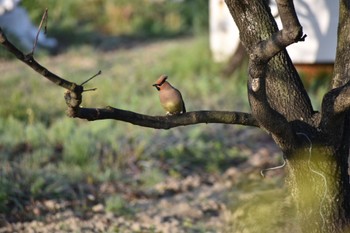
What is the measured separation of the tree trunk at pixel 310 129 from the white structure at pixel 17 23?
8134 mm

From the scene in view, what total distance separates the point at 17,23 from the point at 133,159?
6.05m

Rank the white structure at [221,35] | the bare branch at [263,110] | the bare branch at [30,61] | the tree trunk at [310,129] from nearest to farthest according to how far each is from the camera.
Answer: the bare branch at [30,61], the bare branch at [263,110], the tree trunk at [310,129], the white structure at [221,35]

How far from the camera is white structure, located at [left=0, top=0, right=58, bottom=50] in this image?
11.5 meters

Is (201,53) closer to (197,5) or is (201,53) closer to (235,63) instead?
(235,63)

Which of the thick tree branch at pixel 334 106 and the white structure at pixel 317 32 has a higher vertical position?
the white structure at pixel 317 32

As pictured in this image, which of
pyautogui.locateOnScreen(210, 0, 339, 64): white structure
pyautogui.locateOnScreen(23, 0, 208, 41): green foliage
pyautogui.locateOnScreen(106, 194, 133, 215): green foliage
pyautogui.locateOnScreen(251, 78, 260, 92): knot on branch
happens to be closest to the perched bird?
pyautogui.locateOnScreen(251, 78, 260, 92): knot on branch

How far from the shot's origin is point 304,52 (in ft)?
29.4

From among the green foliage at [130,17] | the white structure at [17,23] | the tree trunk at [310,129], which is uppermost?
the green foliage at [130,17]

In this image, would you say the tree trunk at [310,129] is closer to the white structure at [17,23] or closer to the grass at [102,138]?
the grass at [102,138]

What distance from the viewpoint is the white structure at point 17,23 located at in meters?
11.5

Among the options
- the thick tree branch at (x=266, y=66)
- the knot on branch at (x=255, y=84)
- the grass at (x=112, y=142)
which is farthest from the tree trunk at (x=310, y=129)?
the grass at (x=112, y=142)

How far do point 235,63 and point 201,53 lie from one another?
137 cm

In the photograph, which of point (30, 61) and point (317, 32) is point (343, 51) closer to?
point (30, 61)

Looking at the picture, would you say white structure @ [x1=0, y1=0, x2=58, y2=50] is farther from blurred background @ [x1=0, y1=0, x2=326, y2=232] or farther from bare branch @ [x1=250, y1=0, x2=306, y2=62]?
bare branch @ [x1=250, y1=0, x2=306, y2=62]
